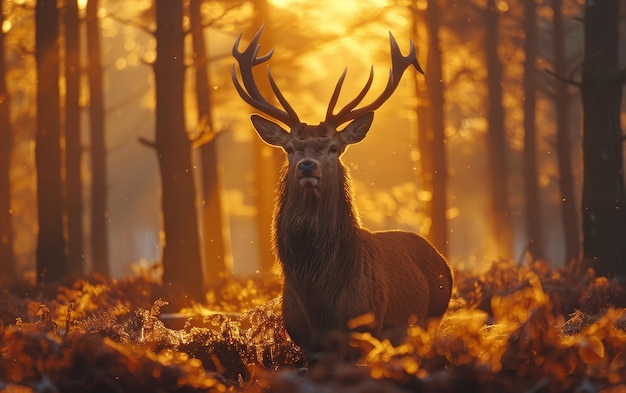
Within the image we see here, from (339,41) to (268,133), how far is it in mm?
12360

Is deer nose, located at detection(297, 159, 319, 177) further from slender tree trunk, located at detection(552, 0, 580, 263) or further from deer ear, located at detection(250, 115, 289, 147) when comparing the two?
slender tree trunk, located at detection(552, 0, 580, 263)

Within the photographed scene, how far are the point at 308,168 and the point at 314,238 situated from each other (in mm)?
562

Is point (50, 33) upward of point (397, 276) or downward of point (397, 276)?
upward

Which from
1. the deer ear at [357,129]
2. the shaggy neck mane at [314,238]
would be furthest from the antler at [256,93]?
the shaggy neck mane at [314,238]

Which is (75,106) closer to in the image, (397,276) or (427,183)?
(427,183)

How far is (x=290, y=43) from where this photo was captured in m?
21.5

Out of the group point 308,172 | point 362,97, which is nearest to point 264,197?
point 362,97

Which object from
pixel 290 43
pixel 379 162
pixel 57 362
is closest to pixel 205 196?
pixel 290 43

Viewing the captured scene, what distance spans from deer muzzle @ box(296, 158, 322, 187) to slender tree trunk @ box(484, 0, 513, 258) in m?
18.3

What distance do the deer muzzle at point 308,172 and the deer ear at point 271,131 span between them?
107 centimetres

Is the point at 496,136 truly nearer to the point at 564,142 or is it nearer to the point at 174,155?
the point at 564,142

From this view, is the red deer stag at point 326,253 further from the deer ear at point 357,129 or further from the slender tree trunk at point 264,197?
the slender tree trunk at point 264,197

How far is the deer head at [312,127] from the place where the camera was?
8250 millimetres

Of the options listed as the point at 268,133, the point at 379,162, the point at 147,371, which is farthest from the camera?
the point at 379,162
